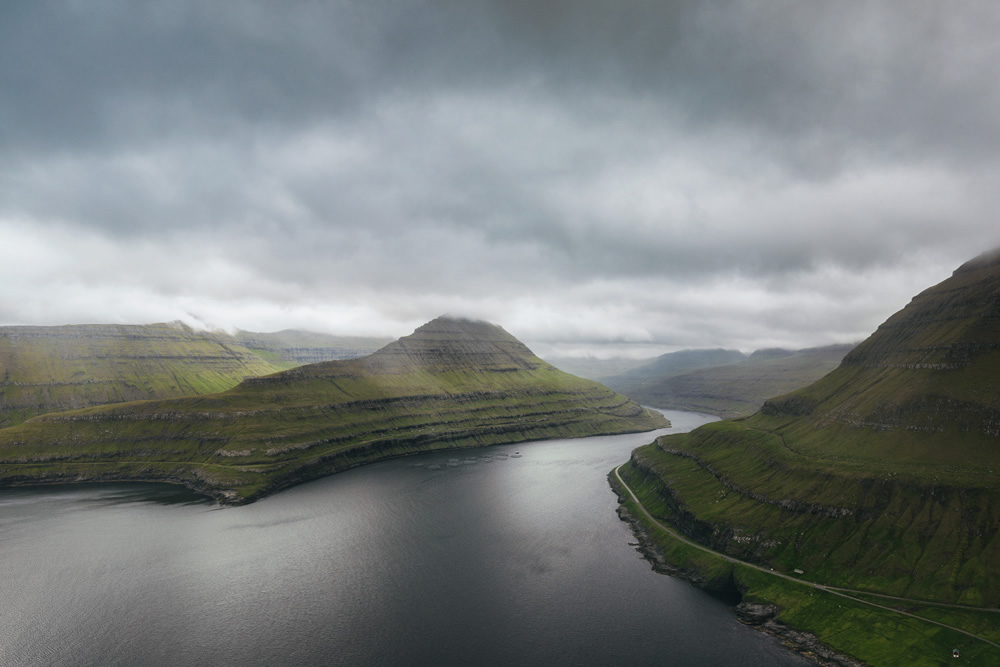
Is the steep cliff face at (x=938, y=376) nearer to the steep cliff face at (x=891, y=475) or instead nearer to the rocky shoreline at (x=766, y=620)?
the steep cliff face at (x=891, y=475)

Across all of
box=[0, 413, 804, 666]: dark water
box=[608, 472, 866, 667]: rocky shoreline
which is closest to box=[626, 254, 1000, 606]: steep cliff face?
→ box=[608, 472, 866, 667]: rocky shoreline

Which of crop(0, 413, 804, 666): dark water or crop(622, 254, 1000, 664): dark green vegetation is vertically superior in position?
crop(622, 254, 1000, 664): dark green vegetation

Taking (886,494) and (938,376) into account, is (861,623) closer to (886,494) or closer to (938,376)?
(886,494)

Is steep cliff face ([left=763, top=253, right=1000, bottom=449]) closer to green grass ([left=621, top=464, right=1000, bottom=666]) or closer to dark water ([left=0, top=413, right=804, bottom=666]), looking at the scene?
green grass ([left=621, top=464, right=1000, bottom=666])

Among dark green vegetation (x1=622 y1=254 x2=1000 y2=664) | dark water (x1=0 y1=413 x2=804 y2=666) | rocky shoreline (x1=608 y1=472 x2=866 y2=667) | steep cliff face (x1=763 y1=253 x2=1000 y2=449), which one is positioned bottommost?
rocky shoreline (x1=608 y1=472 x2=866 y2=667)

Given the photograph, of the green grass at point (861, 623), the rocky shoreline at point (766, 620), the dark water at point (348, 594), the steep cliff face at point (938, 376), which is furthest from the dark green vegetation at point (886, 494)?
the dark water at point (348, 594)

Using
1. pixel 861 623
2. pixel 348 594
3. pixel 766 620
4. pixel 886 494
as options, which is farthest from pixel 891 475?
pixel 348 594

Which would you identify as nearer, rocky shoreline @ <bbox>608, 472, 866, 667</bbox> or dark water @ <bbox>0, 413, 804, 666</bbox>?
rocky shoreline @ <bbox>608, 472, 866, 667</bbox>
